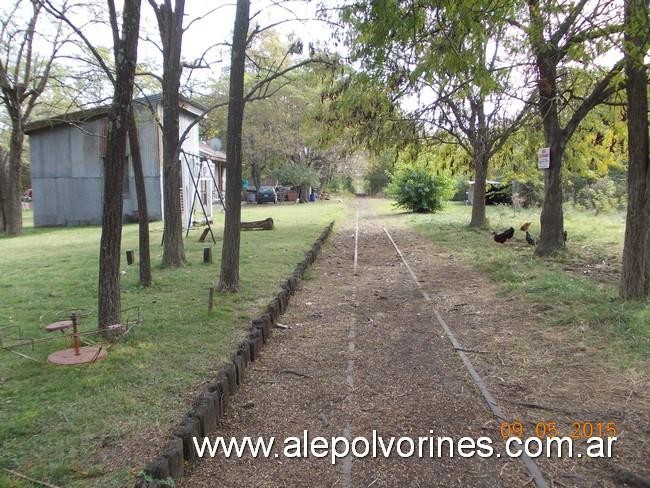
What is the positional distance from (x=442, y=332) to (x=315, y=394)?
2271 millimetres

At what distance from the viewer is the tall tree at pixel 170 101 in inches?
361

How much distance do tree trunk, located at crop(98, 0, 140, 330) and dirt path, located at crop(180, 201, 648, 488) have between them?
192cm

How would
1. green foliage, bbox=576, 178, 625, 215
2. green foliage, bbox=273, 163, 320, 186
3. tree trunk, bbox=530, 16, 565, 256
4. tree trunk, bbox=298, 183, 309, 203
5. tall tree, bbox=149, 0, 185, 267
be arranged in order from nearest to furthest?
tall tree, bbox=149, 0, 185, 267
tree trunk, bbox=530, 16, 565, 256
green foliage, bbox=576, 178, 625, 215
green foliage, bbox=273, 163, 320, 186
tree trunk, bbox=298, 183, 309, 203

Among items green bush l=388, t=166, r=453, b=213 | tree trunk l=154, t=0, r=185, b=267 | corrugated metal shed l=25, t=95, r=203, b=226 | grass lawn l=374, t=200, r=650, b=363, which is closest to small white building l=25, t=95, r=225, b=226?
corrugated metal shed l=25, t=95, r=203, b=226

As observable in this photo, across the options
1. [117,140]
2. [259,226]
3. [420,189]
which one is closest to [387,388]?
[117,140]

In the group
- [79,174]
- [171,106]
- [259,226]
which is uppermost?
[171,106]

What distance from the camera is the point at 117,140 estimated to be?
5000 mm

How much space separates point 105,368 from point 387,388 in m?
2.53

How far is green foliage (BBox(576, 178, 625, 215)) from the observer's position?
2261 cm

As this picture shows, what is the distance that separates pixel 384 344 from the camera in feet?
18.3

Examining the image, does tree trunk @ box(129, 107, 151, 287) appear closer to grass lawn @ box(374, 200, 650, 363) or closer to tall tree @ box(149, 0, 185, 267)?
tall tree @ box(149, 0, 185, 267)

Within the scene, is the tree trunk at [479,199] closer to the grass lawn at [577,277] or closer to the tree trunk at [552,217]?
the grass lawn at [577,277]

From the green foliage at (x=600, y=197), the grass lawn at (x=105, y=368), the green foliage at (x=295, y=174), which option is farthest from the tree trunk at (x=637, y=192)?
the green foliage at (x=295, y=174)

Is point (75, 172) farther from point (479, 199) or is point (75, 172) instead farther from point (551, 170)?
point (551, 170)
